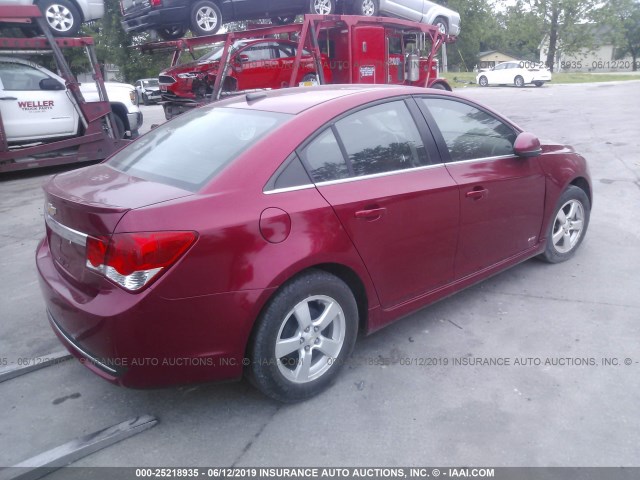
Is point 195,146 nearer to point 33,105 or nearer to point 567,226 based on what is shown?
point 567,226

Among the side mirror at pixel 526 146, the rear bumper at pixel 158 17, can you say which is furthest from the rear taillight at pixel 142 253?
the rear bumper at pixel 158 17

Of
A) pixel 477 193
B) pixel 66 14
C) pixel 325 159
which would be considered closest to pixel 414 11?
pixel 66 14

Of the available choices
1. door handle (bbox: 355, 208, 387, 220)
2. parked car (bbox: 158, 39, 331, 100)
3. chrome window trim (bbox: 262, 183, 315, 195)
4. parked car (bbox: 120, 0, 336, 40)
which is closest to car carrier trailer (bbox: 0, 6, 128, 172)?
parked car (bbox: 158, 39, 331, 100)

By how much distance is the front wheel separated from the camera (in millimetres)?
12030

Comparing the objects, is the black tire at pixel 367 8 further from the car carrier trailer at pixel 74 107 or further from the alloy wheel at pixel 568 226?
the alloy wheel at pixel 568 226

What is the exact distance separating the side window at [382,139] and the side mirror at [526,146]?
893mm

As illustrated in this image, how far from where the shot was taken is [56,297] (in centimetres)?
271

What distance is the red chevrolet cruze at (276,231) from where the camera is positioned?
2.38 meters

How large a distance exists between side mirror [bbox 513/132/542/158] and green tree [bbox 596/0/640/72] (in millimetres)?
55335

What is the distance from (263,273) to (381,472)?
1.04 meters

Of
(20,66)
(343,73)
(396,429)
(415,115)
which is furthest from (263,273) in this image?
(343,73)

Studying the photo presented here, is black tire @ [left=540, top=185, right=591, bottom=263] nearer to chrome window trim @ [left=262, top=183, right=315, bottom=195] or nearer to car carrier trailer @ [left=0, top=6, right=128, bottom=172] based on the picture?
chrome window trim @ [left=262, top=183, right=315, bottom=195]

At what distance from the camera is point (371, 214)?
9.73ft

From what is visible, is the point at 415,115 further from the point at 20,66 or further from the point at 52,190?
the point at 20,66
